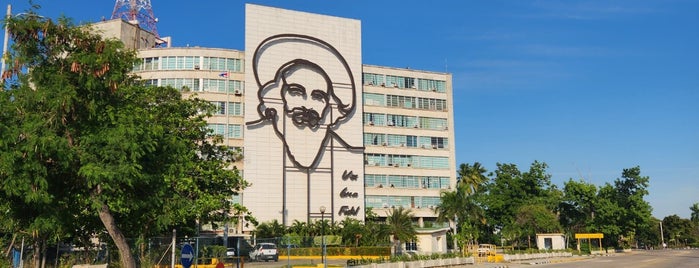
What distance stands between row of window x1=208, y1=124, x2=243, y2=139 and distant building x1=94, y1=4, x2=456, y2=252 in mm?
121

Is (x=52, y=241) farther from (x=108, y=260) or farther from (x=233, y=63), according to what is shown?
(x=233, y=63)

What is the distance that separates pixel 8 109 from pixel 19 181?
11.4 feet

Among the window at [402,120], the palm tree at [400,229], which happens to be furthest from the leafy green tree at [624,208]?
the palm tree at [400,229]

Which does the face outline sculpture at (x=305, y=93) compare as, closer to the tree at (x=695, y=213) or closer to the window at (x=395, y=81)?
the window at (x=395, y=81)

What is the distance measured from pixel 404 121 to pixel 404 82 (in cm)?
560

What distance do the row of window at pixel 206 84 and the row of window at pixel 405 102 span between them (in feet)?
57.5

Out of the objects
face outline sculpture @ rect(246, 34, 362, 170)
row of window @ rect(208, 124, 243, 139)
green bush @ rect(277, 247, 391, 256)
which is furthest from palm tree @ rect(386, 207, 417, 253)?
row of window @ rect(208, 124, 243, 139)

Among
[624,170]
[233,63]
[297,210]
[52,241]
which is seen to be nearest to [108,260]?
[52,241]

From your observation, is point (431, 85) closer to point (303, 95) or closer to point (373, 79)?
point (373, 79)

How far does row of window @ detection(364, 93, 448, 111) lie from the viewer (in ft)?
261

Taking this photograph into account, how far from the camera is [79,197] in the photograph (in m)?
26.9

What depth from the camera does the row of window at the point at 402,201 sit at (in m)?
76.5

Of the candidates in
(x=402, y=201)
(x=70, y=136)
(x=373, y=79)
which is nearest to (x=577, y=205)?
(x=402, y=201)

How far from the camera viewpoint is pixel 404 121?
8144cm
